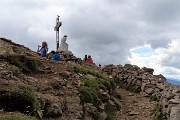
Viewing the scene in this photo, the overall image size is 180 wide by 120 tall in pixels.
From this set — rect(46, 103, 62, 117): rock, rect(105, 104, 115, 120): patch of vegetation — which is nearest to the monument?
rect(105, 104, 115, 120): patch of vegetation

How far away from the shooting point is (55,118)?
39.0 ft

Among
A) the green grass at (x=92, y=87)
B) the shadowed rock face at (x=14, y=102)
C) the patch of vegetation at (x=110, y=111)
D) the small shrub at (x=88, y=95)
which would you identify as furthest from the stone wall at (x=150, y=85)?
the shadowed rock face at (x=14, y=102)

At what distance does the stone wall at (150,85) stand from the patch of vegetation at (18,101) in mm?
8116

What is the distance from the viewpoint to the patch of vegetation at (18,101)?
1034cm

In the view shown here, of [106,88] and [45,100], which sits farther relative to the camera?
[106,88]

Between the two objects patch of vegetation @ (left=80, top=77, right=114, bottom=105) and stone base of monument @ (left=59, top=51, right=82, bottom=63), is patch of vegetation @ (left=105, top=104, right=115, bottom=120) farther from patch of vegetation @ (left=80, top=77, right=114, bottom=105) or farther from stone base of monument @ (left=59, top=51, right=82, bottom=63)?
stone base of monument @ (left=59, top=51, right=82, bottom=63)

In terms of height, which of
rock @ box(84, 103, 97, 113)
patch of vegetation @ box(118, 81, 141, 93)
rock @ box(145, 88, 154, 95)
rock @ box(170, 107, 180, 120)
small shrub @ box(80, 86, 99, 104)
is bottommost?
rock @ box(170, 107, 180, 120)

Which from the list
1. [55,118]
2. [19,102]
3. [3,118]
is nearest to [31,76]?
[55,118]

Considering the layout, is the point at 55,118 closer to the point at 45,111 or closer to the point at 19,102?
the point at 45,111

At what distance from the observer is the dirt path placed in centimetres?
1902

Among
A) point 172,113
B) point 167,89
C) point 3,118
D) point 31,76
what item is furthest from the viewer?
point 167,89

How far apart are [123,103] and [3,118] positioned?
522 inches

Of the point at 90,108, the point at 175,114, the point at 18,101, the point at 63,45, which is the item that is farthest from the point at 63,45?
the point at 18,101

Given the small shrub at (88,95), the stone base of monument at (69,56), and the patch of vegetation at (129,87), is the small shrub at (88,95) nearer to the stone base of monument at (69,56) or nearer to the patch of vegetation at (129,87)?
the patch of vegetation at (129,87)
